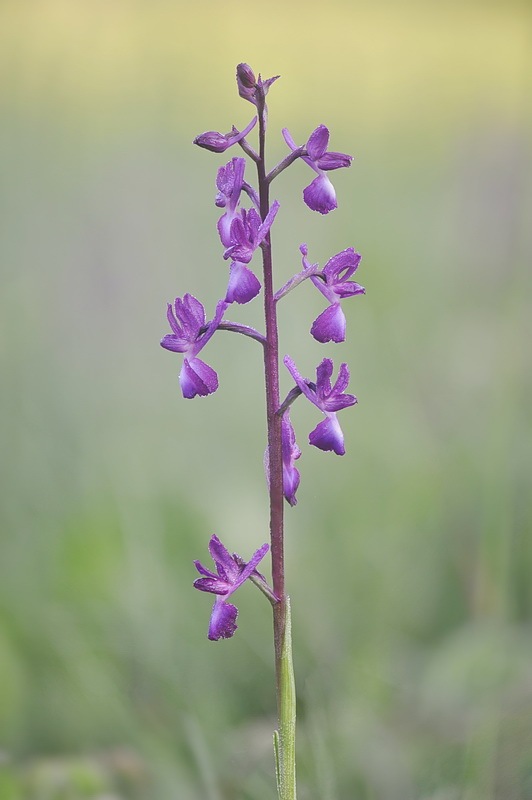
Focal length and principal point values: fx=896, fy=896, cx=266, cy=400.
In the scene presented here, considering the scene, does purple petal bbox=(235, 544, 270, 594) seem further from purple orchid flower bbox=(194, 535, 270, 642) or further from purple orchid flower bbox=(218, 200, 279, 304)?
purple orchid flower bbox=(218, 200, 279, 304)

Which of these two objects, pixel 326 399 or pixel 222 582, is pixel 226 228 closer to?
pixel 326 399

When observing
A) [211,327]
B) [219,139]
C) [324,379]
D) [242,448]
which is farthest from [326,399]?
[242,448]

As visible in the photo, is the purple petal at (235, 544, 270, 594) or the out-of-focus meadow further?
the out-of-focus meadow

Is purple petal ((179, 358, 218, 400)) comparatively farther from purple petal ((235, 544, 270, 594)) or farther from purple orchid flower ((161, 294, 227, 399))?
purple petal ((235, 544, 270, 594))

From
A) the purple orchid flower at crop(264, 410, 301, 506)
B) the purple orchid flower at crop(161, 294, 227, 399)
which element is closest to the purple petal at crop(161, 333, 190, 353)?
the purple orchid flower at crop(161, 294, 227, 399)

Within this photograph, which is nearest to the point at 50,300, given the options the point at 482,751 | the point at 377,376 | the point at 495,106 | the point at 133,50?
the point at 133,50

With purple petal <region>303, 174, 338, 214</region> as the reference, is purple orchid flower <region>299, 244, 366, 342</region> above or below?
below

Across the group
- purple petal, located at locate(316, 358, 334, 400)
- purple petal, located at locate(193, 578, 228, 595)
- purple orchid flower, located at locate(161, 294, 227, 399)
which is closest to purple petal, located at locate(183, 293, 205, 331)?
purple orchid flower, located at locate(161, 294, 227, 399)
